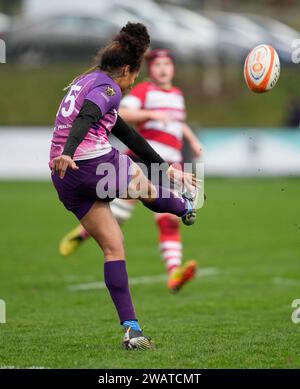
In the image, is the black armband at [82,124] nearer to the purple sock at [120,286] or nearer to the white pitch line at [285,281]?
the purple sock at [120,286]

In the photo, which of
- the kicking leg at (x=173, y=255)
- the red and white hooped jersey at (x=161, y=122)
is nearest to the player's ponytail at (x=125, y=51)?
the kicking leg at (x=173, y=255)

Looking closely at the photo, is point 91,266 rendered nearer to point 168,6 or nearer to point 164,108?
point 164,108

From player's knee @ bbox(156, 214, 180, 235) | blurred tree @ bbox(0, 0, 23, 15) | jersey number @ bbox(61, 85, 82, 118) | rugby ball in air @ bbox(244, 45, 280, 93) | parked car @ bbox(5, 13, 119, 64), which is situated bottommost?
player's knee @ bbox(156, 214, 180, 235)

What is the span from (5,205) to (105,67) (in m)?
12.4

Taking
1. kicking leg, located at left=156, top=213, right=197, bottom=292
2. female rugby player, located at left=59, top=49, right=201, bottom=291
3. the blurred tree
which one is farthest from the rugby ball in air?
the blurred tree

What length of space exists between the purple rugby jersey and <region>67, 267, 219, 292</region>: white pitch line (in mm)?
3718

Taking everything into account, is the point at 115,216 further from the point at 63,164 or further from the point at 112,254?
the point at 63,164

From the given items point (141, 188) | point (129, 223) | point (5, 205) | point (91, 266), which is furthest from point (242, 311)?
point (5, 205)

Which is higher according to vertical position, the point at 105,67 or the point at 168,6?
the point at 168,6

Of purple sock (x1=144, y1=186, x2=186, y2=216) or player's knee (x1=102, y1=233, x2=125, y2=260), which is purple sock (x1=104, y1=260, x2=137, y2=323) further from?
purple sock (x1=144, y1=186, x2=186, y2=216)

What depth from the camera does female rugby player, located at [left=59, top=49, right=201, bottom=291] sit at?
372 inches

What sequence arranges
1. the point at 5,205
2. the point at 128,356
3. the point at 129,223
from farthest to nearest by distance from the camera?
the point at 5,205, the point at 129,223, the point at 128,356

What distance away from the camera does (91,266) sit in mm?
11484

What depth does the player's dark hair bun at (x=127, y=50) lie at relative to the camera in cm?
617
